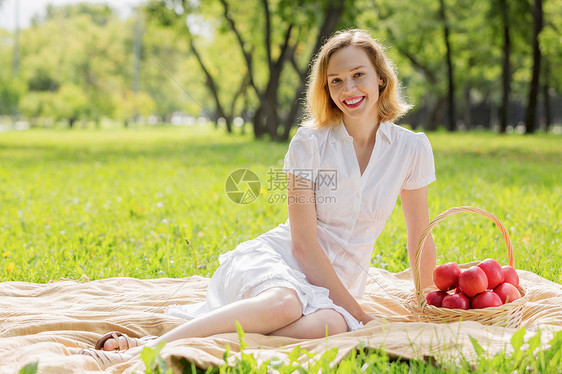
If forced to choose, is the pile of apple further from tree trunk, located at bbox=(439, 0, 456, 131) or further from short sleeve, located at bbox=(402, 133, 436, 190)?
tree trunk, located at bbox=(439, 0, 456, 131)

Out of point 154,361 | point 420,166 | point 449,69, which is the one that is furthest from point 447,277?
point 449,69

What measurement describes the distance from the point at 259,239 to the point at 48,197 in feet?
16.3

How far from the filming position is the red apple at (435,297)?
2951 mm

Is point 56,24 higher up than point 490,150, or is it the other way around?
point 56,24

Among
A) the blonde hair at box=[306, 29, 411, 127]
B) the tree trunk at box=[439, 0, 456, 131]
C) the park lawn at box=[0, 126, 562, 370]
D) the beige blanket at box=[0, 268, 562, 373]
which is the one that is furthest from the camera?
the tree trunk at box=[439, 0, 456, 131]

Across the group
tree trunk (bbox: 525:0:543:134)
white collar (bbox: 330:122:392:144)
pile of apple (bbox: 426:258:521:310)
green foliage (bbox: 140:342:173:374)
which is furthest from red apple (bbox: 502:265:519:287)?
tree trunk (bbox: 525:0:543:134)

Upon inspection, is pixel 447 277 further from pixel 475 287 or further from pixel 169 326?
pixel 169 326

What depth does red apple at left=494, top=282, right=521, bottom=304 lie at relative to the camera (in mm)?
2891

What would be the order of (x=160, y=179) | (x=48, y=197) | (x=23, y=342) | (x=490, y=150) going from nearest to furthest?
(x=23, y=342), (x=48, y=197), (x=160, y=179), (x=490, y=150)

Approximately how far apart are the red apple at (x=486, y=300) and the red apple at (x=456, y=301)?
1.8 inches

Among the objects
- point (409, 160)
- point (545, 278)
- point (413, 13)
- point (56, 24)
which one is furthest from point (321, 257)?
point (56, 24)

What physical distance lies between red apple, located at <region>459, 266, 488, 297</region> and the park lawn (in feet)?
4.33

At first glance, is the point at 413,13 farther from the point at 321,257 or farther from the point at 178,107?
the point at 178,107

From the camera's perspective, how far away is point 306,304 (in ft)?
8.96
